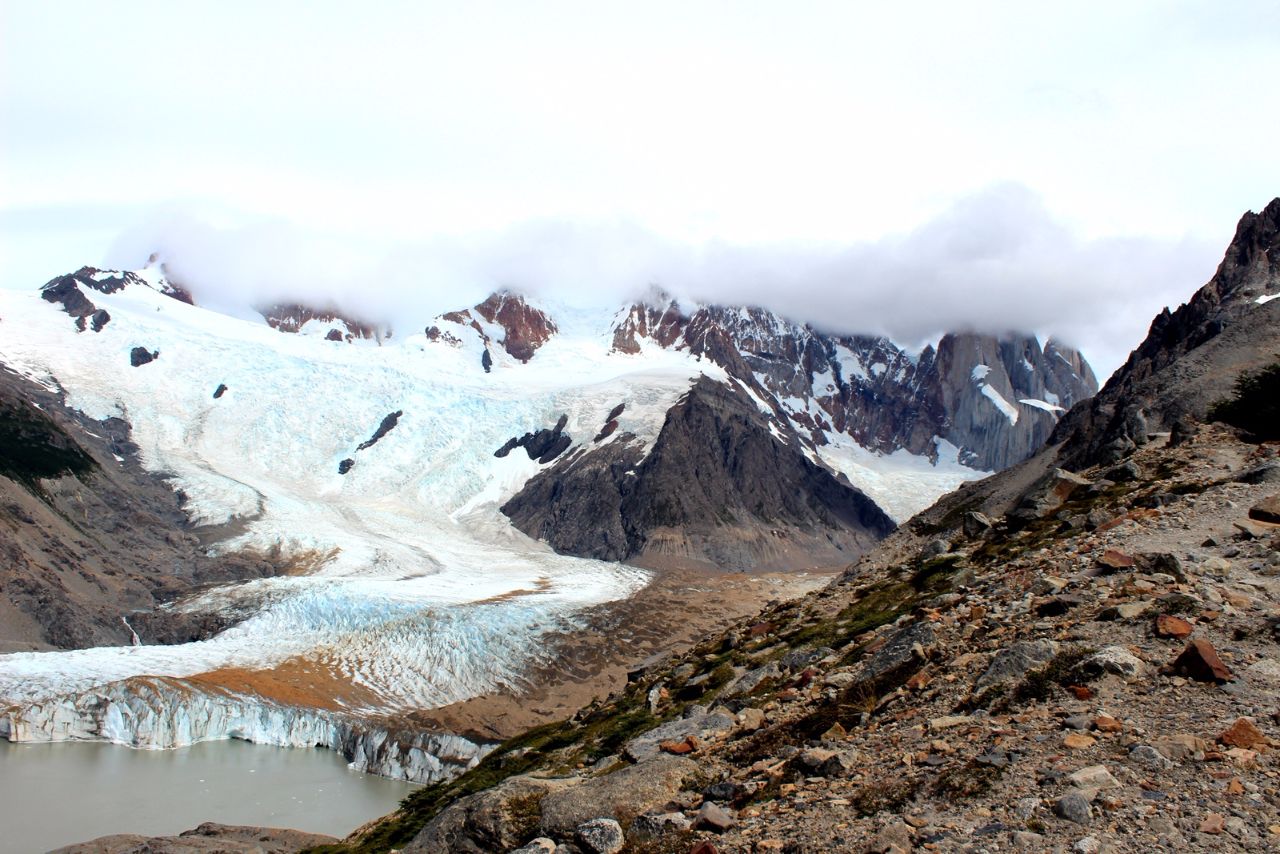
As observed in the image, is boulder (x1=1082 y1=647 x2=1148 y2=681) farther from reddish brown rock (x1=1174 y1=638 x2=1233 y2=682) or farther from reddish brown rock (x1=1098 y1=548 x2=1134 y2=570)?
reddish brown rock (x1=1098 y1=548 x2=1134 y2=570)

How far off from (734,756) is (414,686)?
84811 millimetres

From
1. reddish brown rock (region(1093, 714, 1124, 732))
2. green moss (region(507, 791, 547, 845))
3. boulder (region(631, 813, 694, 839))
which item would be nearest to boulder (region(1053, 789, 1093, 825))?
reddish brown rock (region(1093, 714, 1124, 732))

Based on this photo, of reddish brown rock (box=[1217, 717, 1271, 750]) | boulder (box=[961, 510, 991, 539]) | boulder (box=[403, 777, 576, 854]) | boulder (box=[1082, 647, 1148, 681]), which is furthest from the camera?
boulder (box=[961, 510, 991, 539])

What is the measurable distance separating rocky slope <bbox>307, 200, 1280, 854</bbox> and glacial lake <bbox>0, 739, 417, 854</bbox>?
43535 millimetres

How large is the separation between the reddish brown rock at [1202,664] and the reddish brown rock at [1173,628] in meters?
0.61

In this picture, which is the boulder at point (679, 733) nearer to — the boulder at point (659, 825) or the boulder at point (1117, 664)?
the boulder at point (659, 825)

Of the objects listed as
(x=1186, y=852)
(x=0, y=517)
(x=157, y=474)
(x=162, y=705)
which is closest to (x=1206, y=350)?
(x=1186, y=852)

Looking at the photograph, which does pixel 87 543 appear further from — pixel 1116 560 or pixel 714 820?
pixel 1116 560

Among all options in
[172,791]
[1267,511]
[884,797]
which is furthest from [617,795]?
[172,791]

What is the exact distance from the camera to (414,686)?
9300 centimetres

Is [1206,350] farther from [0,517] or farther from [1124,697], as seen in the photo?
[0,517]

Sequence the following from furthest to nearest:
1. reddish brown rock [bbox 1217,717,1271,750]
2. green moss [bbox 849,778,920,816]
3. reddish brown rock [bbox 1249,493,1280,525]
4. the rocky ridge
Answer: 1. reddish brown rock [bbox 1249,493,1280,525]
2. green moss [bbox 849,778,920,816]
3. reddish brown rock [bbox 1217,717,1271,750]
4. the rocky ridge

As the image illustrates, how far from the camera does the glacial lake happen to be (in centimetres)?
5322

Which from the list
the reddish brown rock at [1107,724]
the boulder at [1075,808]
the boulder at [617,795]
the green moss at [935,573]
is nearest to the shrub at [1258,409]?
the green moss at [935,573]
